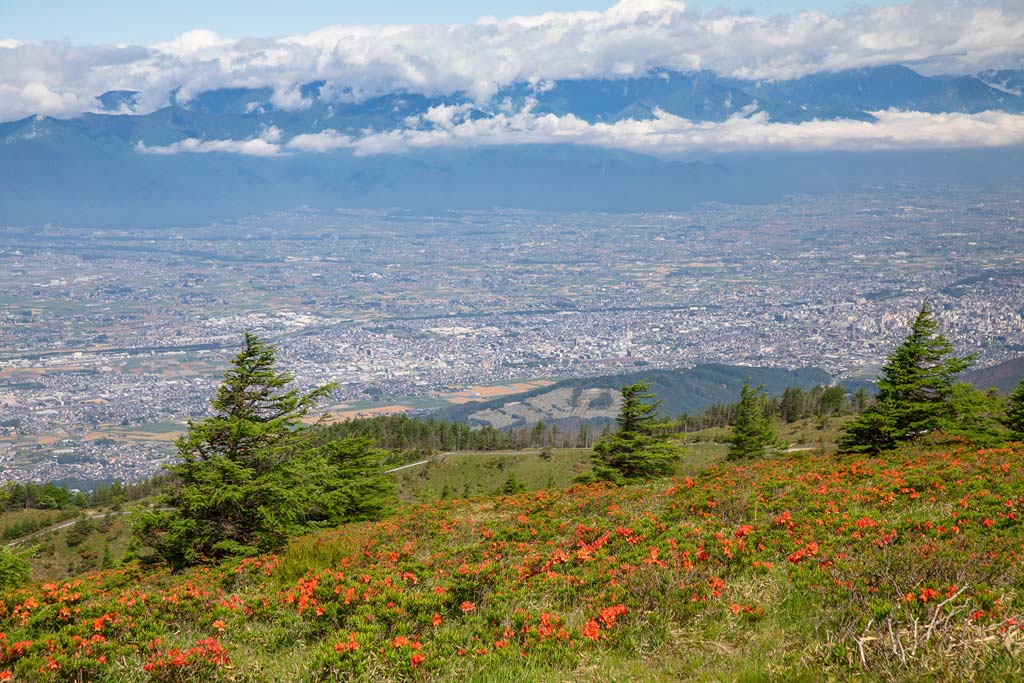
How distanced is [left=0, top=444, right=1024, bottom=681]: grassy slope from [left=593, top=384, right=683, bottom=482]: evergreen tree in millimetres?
17769

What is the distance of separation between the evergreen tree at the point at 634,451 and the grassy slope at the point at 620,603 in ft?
58.3

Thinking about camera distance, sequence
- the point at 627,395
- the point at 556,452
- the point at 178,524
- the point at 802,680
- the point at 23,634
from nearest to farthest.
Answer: the point at 802,680
the point at 23,634
the point at 178,524
the point at 627,395
the point at 556,452

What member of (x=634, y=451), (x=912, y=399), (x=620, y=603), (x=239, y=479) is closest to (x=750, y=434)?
(x=912, y=399)

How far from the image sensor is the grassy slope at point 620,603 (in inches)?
308

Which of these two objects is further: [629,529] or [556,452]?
[556,452]

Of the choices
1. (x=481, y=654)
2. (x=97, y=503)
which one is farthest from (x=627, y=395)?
(x=97, y=503)

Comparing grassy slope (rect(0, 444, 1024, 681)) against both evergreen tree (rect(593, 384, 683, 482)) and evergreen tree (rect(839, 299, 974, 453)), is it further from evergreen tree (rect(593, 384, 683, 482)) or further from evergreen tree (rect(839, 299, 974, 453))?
evergreen tree (rect(593, 384, 683, 482))

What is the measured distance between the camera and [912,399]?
3100cm

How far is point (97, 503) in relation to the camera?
8838 cm

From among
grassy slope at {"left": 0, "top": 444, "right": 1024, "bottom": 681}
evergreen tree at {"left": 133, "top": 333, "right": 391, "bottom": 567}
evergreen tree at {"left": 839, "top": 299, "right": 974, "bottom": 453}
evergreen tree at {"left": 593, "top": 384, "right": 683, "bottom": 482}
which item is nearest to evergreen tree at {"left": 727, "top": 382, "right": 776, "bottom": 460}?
evergreen tree at {"left": 593, "top": 384, "right": 683, "bottom": 482}

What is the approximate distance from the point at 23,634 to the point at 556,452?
253 ft

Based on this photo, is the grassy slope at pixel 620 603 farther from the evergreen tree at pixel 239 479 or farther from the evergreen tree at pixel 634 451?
the evergreen tree at pixel 634 451

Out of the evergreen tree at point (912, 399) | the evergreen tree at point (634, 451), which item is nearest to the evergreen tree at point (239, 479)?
the evergreen tree at point (634, 451)

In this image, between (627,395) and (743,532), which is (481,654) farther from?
(627,395)
